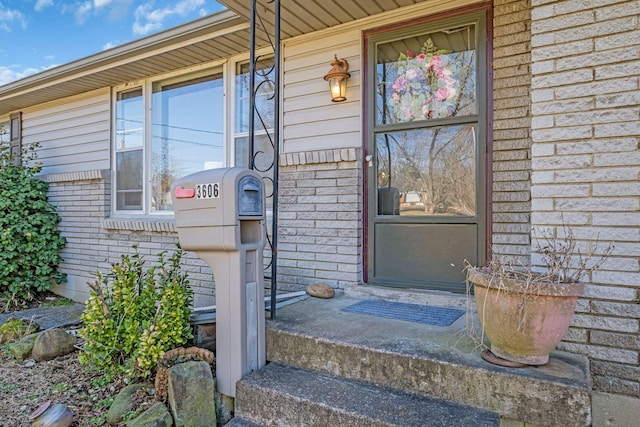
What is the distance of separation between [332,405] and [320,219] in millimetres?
1776

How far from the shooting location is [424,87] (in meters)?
3.05

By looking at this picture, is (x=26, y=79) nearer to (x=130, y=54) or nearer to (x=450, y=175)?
(x=130, y=54)

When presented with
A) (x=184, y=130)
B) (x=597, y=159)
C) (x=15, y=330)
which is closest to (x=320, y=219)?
(x=597, y=159)

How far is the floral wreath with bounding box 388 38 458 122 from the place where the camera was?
296cm

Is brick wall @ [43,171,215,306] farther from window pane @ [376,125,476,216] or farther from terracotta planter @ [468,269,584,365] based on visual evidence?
terracotta planter @ [468,269,584,365]

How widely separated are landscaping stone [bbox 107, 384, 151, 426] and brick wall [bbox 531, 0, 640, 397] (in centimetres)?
237

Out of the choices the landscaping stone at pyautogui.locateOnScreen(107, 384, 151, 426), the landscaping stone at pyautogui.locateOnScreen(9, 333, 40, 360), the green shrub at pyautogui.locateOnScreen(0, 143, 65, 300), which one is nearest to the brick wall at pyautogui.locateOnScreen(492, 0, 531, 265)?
Result: the landscaping stone at pyautogui.locateOnScreen(107, 384, 151, 426)

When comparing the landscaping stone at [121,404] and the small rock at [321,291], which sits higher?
the small rock at [321,291]

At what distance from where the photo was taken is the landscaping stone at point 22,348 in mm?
3006

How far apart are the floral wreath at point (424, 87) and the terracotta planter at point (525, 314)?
1619 millimetres

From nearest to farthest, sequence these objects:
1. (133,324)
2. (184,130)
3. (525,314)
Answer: (525,314) < (133,324) < (184,130)

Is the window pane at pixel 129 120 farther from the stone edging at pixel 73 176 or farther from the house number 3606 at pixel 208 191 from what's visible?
the house number 3606 at pixel 208 191

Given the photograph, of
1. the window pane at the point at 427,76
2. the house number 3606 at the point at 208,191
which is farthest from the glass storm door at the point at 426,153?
the house number 3606 at the point at 208,191

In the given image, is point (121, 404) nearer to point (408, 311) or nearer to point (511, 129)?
point (408, 311)
